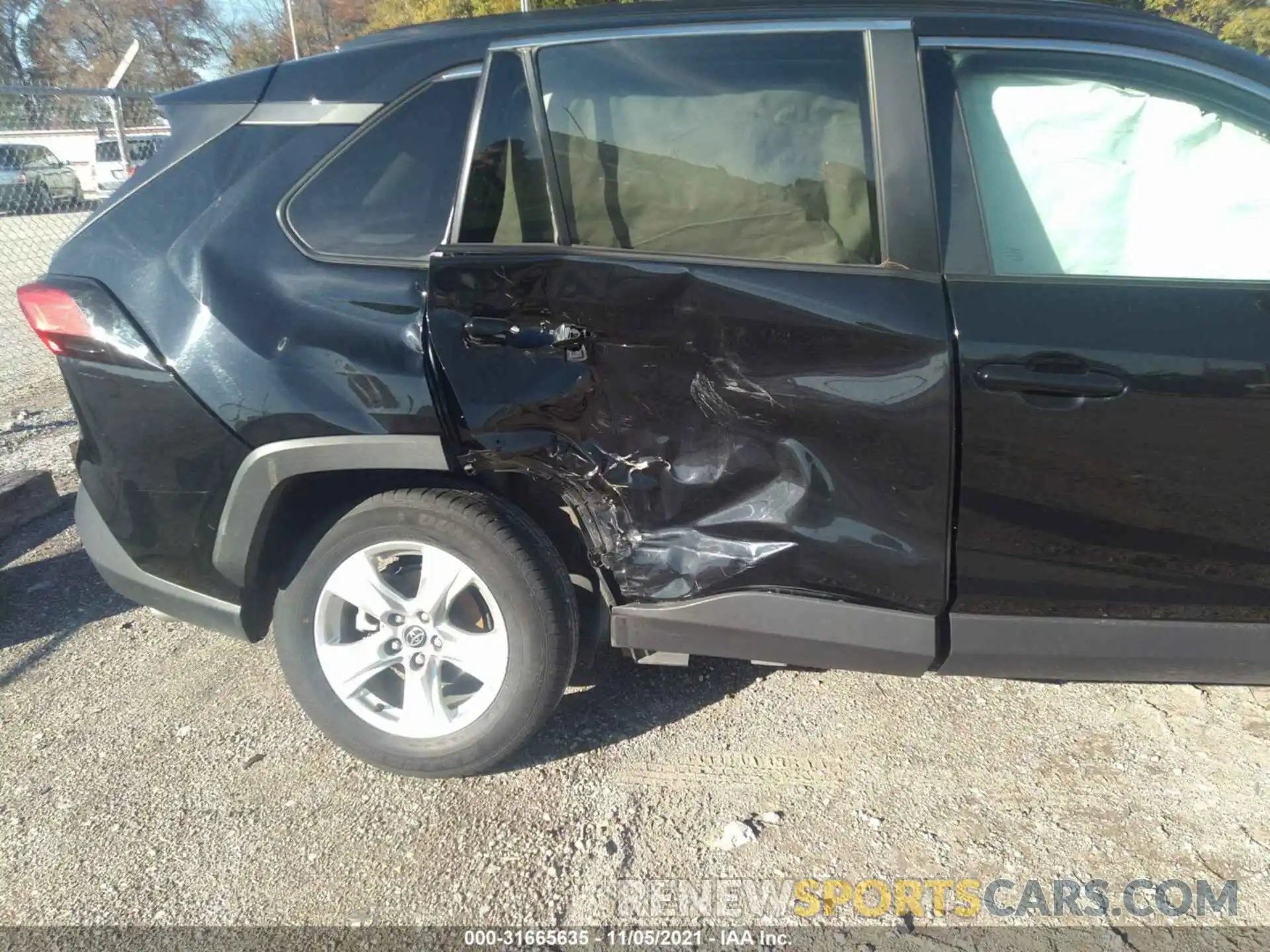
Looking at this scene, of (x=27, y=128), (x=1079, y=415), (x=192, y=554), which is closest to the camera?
(x=1079, y=415)

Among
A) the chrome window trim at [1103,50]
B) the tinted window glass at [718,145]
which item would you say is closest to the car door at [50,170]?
the tinted window glass at [718,145]

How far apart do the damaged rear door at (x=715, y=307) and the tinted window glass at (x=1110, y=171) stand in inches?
8.7

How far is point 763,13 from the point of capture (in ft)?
8.32

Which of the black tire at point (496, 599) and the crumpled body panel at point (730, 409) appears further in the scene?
the black tire at point (496, 599)

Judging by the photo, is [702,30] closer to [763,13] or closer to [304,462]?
[763,13]

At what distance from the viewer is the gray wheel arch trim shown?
254 centimetres

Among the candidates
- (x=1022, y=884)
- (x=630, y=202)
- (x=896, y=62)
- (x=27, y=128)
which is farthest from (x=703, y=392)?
(x=27, y=128)

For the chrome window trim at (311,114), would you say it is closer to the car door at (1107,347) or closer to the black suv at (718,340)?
the black suv at (718,340)

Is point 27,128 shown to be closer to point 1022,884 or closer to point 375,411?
point 375,411

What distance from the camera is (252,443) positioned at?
102 inches

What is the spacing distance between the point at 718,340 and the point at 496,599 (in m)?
0.91

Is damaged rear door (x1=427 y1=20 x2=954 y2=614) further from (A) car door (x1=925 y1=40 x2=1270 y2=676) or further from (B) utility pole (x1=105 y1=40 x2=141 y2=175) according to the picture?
(B) utility pole (x1=105 y1=40 x2=141 y2=175)

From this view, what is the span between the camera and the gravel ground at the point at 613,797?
2424 mm

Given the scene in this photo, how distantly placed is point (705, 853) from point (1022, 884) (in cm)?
77
